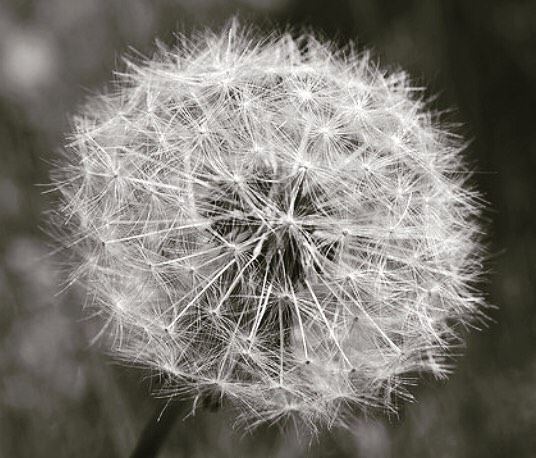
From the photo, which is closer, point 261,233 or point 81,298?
point 261,233

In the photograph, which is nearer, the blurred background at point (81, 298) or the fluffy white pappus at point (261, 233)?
the fluffy white pappus at point (261, 233)

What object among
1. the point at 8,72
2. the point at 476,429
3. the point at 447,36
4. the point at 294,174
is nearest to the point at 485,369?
the point at 476,429

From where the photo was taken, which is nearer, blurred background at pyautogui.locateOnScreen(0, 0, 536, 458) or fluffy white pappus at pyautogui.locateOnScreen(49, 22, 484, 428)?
fluffy white pappus at pyautogui.locateOnScreen(49, 22, 484, 428)

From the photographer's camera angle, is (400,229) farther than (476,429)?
No

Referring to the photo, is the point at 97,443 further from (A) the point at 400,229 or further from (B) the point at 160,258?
(A) the point at 400,229

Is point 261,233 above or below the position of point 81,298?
below
